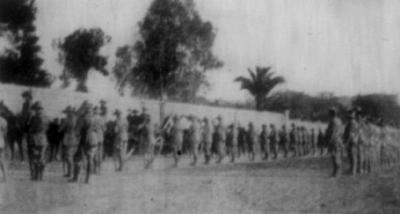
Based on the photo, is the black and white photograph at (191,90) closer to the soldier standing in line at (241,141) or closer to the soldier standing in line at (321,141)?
the soldier standing in line at (321,141)

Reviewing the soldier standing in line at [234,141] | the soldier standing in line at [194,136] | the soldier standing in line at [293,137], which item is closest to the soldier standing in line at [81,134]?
the soldier standing in line at [194,136]

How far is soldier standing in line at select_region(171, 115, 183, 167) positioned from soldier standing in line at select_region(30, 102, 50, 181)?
3.31 ft

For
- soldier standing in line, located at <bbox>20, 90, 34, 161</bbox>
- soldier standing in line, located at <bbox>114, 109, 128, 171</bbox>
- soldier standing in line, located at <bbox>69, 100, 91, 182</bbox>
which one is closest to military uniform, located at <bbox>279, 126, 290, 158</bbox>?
soldier standing in line, located at <bbox>114, 109, 128, 171</bbox>

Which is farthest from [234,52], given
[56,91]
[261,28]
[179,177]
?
[56,91]

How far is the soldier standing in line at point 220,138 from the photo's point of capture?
551 cm

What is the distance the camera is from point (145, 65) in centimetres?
457

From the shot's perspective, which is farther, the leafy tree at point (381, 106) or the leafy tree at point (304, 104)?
the leafy tree at point (304, 104)

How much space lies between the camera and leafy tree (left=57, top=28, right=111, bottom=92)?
4.23 m

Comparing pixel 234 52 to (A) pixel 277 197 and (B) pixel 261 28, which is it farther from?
(A) pixel 277 197

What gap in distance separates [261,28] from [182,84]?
0.73 m

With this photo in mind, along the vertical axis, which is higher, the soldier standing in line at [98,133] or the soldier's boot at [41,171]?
the soldier standing in line at [98,133]

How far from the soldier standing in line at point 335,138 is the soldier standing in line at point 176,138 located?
1.18m

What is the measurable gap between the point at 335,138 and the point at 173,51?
1.43m

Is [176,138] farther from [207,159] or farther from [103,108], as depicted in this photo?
[103,108]
